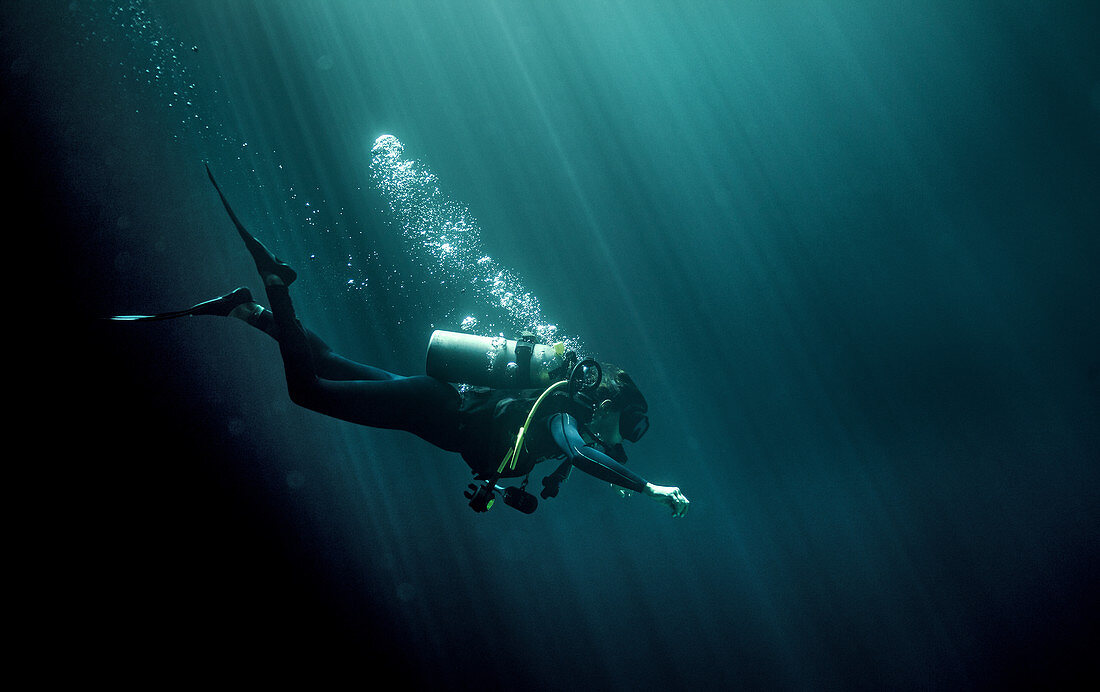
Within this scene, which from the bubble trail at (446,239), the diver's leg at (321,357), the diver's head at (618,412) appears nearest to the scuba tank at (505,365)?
the diver's head at (618,412)

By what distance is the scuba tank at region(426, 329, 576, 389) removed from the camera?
257 cm

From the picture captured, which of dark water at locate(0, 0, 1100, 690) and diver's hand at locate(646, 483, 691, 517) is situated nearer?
diver's hand at locate(646, 483, 691, 517)

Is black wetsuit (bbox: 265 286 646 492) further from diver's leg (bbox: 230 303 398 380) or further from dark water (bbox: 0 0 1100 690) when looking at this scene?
dark water (bbox: 0 0 1100 690)

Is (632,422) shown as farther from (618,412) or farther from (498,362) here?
(498,362)

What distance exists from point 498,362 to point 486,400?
13.2 inches

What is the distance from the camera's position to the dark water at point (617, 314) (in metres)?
4.29

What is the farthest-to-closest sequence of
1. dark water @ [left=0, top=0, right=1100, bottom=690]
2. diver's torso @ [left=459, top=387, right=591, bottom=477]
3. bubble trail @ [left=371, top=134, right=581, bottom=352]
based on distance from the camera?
1. bubble trail @ [left=371, top=134, right=581, bottom=352]
2. dark water @ [left=0, top=0, right=1100, bottom=690]
3. diver's torso @ [left=459, top=387, right=591, bottom=477]

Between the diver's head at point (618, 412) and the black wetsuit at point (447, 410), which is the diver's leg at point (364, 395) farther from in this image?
the diver's head at point (618, 412)

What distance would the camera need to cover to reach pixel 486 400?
8.95ft

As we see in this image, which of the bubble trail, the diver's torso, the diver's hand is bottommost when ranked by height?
the diver's hand

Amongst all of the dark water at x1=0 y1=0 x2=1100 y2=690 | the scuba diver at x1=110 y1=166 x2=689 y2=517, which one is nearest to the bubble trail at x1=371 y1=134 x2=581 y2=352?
the dark water at x1=0 y1=0 x2=1100 y2=690

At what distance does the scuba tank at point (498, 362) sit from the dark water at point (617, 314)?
437 cm

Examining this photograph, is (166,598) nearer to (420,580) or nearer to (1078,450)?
(420,580)

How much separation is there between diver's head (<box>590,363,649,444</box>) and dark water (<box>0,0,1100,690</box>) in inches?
165
